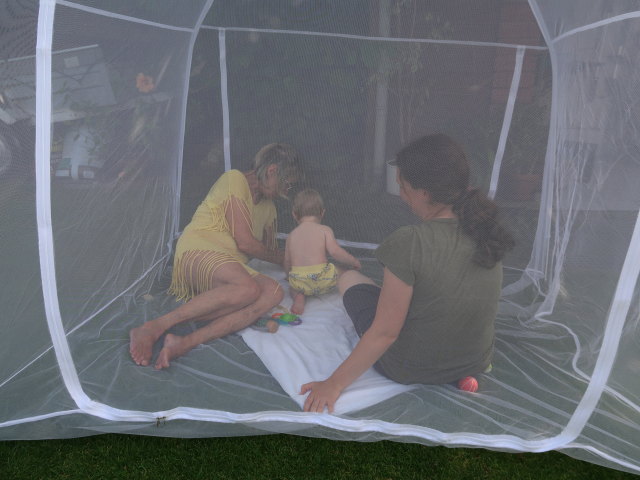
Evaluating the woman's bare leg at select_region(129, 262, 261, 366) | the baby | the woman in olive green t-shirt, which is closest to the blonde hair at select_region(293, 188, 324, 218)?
the baby

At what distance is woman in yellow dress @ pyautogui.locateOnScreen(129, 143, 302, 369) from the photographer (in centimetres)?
248

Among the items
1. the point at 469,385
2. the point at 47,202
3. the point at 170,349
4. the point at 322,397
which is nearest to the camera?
the point at 47,202

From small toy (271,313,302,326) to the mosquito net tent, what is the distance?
0.31ft

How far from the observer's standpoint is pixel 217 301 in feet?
8.32

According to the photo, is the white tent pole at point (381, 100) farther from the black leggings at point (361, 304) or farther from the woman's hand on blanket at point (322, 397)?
the woman's hand on blanket at point (322, 397)

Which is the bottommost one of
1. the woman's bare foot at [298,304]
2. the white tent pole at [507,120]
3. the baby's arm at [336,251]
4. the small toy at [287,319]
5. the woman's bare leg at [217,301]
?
the small toy at [287,319]

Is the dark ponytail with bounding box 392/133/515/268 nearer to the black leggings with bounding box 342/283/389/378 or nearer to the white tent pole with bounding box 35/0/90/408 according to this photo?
the black leggings with bounding box 342/283/389/378

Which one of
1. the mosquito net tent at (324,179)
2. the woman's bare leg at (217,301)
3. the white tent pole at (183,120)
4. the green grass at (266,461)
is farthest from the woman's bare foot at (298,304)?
the white tent pole at (183,120)

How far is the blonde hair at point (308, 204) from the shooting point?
2619 mm

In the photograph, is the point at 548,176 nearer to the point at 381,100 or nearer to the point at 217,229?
the point at 381,100

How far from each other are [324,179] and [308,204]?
0.15m

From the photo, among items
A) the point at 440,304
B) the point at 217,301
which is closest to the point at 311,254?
A: the point at 217,301

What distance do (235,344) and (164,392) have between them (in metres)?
0.41

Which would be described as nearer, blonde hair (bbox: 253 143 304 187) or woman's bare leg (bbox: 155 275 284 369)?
woman's bare leg (bbox: 155 275 284 369)
